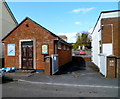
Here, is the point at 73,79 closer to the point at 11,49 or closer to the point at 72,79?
the point at 72,79

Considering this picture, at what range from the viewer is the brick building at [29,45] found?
34.0 ft

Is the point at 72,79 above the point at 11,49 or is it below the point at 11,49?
below

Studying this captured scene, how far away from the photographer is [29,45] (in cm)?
1105

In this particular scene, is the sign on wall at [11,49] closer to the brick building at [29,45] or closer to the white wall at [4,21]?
the brick building at [29,45]

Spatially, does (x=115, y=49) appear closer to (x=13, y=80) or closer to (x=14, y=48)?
(x=13, y=80)

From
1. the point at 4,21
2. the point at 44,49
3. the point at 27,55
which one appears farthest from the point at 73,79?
the point at 4,21

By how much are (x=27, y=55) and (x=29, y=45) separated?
1096 millimetres

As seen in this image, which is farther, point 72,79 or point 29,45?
point 29,45

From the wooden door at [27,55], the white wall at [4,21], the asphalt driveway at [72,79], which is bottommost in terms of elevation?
the asphalt driveway at [72,79]

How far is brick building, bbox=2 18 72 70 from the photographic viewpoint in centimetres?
1037

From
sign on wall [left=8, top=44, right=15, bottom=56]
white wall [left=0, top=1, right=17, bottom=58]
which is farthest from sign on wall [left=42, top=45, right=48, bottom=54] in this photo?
white wall [left=0, top=1, right=17, bottom=58]

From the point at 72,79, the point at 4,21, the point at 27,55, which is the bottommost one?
the point at 72,79

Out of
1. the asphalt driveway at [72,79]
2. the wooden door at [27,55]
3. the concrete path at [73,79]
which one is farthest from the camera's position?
the wooden door at [27,55]

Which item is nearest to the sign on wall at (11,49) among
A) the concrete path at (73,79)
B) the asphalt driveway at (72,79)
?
the asphalt driveway at (72,79)
